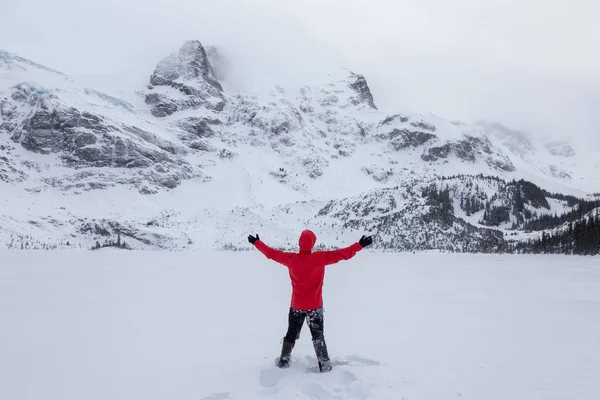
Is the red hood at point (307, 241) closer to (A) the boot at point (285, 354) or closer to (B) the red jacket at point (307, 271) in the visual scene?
(B) the red jacket at point (307, 271)

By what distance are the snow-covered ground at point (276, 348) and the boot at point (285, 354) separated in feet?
0.71

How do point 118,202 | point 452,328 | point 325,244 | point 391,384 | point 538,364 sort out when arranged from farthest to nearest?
point 118,202 < point 325,244 < point 452,328 < point 538,364 < point 391,384

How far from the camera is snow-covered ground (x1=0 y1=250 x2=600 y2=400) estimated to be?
7.54m

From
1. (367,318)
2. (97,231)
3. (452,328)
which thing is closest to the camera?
(452,328)

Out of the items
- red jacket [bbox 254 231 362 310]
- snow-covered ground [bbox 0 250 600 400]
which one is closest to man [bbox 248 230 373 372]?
red jacket [bbox 254 231 362 310]

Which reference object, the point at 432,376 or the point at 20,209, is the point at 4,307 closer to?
the point at 432,376

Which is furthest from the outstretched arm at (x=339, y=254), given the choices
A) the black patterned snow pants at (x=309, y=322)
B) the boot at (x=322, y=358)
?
the boot at (x=322, y=358)

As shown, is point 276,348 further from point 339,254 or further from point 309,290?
point 339,254

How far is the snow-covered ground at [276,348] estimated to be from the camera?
7.54m

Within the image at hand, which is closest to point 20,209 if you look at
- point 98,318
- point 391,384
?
point 98,318

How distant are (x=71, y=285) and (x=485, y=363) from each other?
2024 cm

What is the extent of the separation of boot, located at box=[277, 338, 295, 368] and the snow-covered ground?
0.22 metres

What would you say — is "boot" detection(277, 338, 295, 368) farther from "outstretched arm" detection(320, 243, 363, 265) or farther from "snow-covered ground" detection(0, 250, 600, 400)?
"outstretched arm" detection(320, 243, 363, 265)

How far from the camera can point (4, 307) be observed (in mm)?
14625
